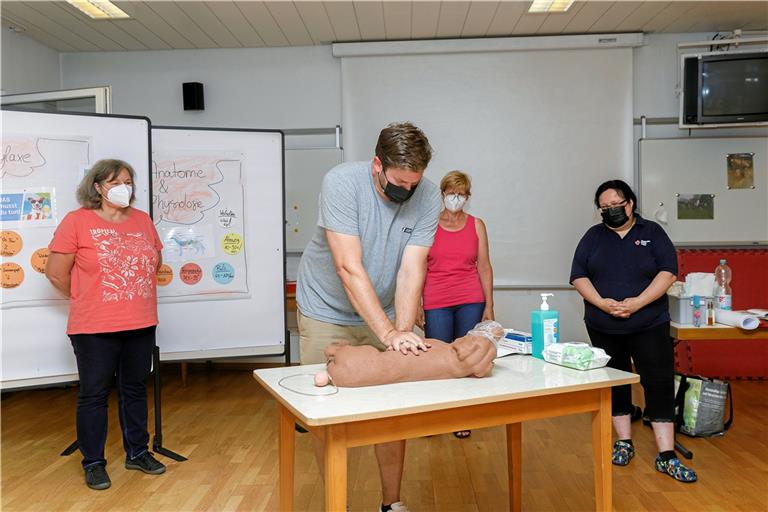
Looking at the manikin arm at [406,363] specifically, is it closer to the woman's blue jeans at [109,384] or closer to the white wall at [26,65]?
the woman's blue jeans at [109,384]

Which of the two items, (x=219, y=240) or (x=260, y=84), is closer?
(x=219, y=240)

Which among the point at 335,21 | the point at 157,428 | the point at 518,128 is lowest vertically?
the point at 157,428

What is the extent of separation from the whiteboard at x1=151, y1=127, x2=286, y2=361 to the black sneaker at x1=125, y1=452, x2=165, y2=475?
0.70 metres

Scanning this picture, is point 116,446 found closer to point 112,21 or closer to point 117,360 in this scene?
point 117,360

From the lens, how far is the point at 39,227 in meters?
2.94

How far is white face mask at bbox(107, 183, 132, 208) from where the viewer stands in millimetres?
2713

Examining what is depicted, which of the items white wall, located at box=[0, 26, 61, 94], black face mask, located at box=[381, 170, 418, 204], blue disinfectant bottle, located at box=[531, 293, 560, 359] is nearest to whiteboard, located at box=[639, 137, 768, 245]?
blue disinfectant bottle, located at box=[531, 293, 560, 359]

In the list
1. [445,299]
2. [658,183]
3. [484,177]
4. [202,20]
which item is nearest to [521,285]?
[484,177]

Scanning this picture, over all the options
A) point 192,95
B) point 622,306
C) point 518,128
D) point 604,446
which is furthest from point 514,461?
point 192,95

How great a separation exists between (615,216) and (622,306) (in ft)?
1.29

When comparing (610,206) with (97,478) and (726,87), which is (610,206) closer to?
(726,87)

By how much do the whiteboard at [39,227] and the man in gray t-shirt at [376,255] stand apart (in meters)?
1.44

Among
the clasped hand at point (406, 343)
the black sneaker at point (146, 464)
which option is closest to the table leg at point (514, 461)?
the clasped hand at point (406, 343)

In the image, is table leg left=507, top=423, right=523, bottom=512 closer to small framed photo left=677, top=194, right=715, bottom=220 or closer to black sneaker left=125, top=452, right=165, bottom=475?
black sneaker left=125, top=452, right=165, bottom=475
